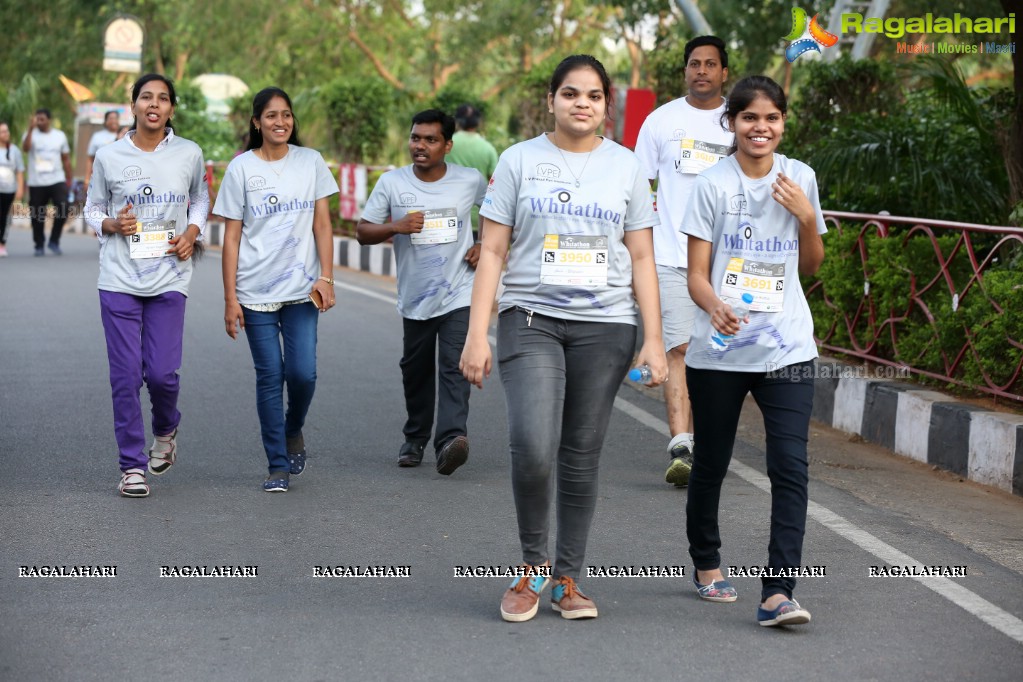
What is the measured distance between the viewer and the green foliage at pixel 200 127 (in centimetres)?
3036

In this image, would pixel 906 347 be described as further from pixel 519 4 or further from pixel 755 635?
pixel 519 4

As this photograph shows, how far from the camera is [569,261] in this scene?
4996 mm

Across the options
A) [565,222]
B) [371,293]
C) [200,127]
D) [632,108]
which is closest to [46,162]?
[371,293]

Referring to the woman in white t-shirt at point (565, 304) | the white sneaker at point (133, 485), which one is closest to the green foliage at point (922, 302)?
the woman in white t-shirt at point (565, 304)

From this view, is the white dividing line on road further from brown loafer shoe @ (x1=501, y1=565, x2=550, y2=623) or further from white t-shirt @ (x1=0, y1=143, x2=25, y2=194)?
white t-shirt @ (x1=0, y1=143, x2=25, y2=194)

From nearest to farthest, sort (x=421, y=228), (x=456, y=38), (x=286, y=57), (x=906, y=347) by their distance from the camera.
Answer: (x=421, y=228) < (x=906, y=347) < (x=456, y=38) < (x=286, y=57)

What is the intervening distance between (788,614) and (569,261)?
4.28 feet

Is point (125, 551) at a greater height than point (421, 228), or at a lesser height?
lesser

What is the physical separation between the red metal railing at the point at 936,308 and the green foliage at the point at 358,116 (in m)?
14.8

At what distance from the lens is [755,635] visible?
4938 millimetres

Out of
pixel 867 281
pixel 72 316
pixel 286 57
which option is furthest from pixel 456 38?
pixel 867 281

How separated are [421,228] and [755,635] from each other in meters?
3.18

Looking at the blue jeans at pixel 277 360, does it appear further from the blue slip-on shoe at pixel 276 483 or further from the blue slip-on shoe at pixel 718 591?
the blue slip-on shoe at pixel 718 591

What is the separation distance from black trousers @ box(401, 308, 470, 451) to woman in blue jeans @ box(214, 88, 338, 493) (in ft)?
2.32
